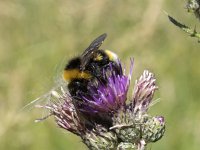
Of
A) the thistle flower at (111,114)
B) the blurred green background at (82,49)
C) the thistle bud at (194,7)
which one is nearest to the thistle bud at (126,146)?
the thistle flower at (111,114)

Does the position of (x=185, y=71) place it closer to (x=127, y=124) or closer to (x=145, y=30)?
(x=145, y=30)

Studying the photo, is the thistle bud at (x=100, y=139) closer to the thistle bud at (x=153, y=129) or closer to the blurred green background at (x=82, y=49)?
the thistle bud at (x=153, y=129)

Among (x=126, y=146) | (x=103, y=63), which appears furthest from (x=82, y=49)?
(x=126, y=146)

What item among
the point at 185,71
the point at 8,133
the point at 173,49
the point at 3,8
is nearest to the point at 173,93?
the point at 185,71

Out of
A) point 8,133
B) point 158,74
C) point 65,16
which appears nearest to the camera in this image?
point 8,133

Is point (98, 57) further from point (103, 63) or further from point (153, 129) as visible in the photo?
point (153, 129)

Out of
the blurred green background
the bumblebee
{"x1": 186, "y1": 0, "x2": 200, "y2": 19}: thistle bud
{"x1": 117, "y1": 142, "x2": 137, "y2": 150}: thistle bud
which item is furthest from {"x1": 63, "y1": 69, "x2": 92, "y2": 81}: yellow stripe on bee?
the blurred green background
